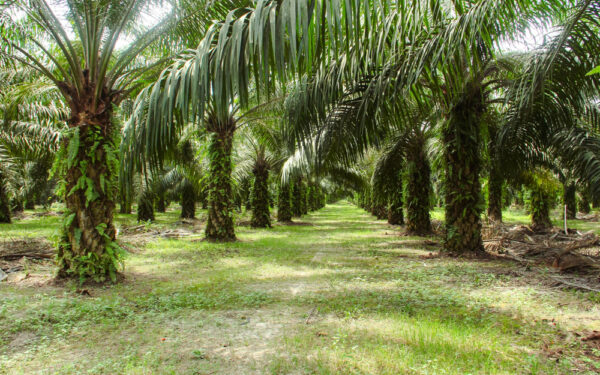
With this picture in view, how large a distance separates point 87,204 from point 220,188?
498cm

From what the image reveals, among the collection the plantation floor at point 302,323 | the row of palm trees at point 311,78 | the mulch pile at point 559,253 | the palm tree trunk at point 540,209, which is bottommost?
the plantation floor at point 302,323

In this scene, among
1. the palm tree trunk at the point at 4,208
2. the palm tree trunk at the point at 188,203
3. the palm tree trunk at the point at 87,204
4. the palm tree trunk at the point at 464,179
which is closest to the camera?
the palm tree trunk at the point at 87,204

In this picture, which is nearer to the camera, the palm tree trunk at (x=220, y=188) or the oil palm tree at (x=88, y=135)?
the oil palm tree at (x=88, y=135)

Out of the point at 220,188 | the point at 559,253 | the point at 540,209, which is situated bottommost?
the point at 559,253

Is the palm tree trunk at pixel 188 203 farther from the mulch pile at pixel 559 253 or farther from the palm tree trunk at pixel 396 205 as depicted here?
the mulch pile at pixel 559 253

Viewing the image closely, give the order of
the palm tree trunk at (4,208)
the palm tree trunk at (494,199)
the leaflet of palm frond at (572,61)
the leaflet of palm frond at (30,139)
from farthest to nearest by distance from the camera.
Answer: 1. the palm tree trunk at (4,208)
2. the palm tree trunk at (494,199)
3. the leaflet of palm frond at (30,139)
4. the leaflet of palm frond at (572,61)

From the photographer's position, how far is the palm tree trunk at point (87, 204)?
4867mm

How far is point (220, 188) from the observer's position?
9820 millimetres

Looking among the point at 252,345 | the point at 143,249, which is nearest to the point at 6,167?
the point at 143,249

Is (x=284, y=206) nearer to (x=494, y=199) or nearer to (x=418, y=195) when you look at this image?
(x=418, y=195)

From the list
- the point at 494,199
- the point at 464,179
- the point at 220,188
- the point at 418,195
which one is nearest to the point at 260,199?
the point at 220,188

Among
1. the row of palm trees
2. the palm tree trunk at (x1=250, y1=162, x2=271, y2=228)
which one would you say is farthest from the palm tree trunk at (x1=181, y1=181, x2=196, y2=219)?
the row of palm trees

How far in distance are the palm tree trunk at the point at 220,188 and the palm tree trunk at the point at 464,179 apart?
5546mm

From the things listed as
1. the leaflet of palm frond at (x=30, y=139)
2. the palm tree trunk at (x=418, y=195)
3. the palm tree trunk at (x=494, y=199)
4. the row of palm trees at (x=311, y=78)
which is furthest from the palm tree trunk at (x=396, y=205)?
the leaflet of palm frond at (x=30, y=139)
